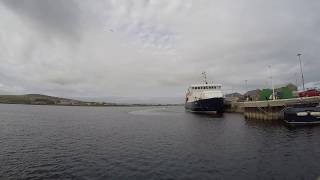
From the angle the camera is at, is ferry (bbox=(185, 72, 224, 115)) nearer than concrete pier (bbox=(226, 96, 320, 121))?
No

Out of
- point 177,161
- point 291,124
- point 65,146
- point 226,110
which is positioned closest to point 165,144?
point 177,161

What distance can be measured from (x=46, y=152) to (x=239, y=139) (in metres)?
23.2

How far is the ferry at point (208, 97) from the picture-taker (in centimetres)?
8300

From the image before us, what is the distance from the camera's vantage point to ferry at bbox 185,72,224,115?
83.0 metres

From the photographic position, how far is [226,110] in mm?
101562

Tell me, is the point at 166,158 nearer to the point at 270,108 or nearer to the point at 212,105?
the point at 270,108

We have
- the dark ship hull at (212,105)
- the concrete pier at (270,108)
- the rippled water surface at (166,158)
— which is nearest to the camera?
the rippled water surface at (166,158)

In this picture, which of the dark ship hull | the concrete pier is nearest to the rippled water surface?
the concrete pier

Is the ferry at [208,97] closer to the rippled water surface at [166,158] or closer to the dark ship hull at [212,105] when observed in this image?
the dark ship hull at [212,105]

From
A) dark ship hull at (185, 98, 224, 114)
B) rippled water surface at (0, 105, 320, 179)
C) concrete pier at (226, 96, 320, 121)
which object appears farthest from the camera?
dark ship hull at (185, 98, 224, 114)

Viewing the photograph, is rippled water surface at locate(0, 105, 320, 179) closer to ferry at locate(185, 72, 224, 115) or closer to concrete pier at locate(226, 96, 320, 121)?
concrete pier at locate(226, 96, 320, 121)

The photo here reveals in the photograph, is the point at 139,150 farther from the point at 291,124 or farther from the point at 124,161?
the point at 291,124

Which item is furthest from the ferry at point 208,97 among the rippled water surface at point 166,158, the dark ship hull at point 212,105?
the rippled water surface at point 166,158

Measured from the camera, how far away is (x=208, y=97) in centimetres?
8906
